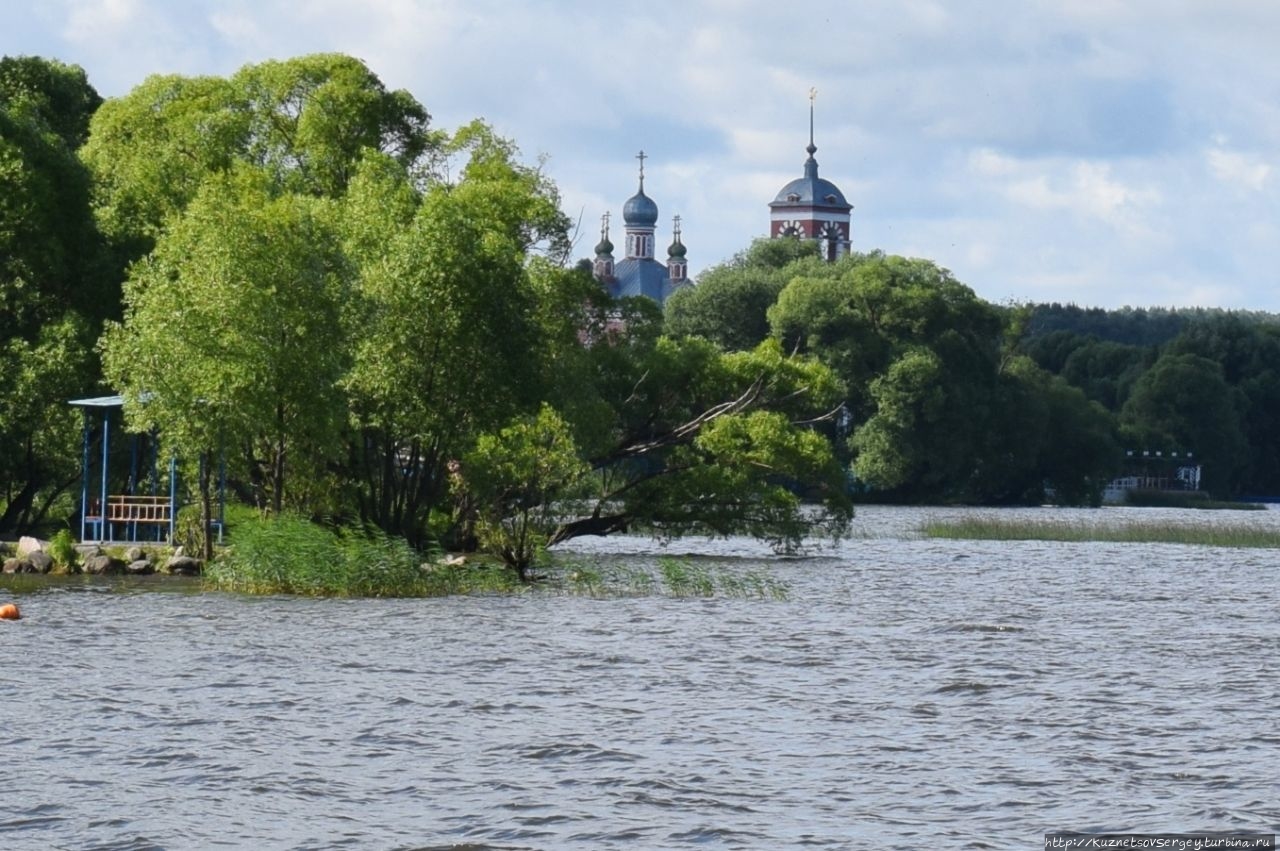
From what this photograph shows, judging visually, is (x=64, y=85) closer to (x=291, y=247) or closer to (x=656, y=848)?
(x=291, y=247)

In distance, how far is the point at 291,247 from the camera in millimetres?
44031

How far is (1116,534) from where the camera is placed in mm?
69750

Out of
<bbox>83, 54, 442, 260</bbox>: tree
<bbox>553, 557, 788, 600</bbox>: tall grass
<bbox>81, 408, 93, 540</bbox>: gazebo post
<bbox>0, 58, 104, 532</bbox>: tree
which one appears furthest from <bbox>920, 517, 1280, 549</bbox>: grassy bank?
<bbox>81, 408, 93, 540</bbox>: gazebo post

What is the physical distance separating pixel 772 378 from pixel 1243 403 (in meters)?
86.9

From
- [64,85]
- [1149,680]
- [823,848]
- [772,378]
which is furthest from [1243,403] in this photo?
[823,848]

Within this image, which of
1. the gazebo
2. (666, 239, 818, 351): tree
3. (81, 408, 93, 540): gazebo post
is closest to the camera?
the gazebo

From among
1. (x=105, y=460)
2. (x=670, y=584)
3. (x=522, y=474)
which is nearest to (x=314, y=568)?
(x=522, y=474)

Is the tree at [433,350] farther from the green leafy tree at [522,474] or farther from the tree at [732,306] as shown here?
the tree at [732,306]

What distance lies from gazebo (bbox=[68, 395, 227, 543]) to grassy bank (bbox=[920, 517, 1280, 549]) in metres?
28.2

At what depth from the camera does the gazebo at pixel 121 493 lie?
45.8 meters

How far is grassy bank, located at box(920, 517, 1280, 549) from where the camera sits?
65.2 metres

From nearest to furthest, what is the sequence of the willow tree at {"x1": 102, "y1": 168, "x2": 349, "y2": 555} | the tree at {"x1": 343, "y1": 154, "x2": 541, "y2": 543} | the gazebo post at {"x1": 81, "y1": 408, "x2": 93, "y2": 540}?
the willow tree at {"x1": 102, "y1": 168, "x2": 349, "y2": 555} < the tree at {"x1": 343, "y1": 154, "x2": 541, "y2": 543} < the gazebo post at {"x1": 81, "y1": 408, "x2": 93, "y2": 540}

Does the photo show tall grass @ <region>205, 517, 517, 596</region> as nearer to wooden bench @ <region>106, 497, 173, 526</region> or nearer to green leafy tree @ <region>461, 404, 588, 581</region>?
green leafy tree @ <region>461, 404, 588, 581</region>

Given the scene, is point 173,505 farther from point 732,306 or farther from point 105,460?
point 732,306
